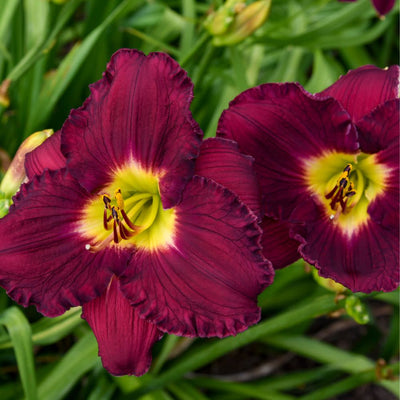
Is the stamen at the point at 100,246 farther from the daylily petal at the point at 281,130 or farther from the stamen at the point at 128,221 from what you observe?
the daylily petal at the point at 281,130

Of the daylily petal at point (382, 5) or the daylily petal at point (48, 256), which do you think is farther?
the daylily petal at point (382, 5)

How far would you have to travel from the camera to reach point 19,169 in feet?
3.19

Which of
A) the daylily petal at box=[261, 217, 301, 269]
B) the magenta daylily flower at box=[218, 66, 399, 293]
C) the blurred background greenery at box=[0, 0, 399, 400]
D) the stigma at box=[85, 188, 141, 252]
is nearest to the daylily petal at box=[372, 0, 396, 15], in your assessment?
the blurred background greenery at box=[0, 0, 399, 400]

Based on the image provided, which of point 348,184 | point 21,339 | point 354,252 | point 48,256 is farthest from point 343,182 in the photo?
point 21,339

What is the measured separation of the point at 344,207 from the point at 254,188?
0.20 m

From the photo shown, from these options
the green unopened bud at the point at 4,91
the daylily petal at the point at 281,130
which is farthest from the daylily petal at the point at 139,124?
the green unopened bud at the point at 4,91

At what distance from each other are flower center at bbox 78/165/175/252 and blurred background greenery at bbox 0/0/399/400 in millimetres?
221

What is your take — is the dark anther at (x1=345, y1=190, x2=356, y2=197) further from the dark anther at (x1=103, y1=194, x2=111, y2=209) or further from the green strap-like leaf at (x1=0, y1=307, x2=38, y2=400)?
the green strap-like leaf at (x1=0, y1=307, x2=38, y2=400)

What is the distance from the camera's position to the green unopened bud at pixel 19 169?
95 centimetres

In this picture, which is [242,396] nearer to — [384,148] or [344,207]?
[344,207]

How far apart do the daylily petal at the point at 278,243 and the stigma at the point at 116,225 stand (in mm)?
223

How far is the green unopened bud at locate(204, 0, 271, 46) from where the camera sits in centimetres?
118

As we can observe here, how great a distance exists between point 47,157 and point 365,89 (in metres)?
0.58

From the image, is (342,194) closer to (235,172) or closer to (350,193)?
(350,193)
